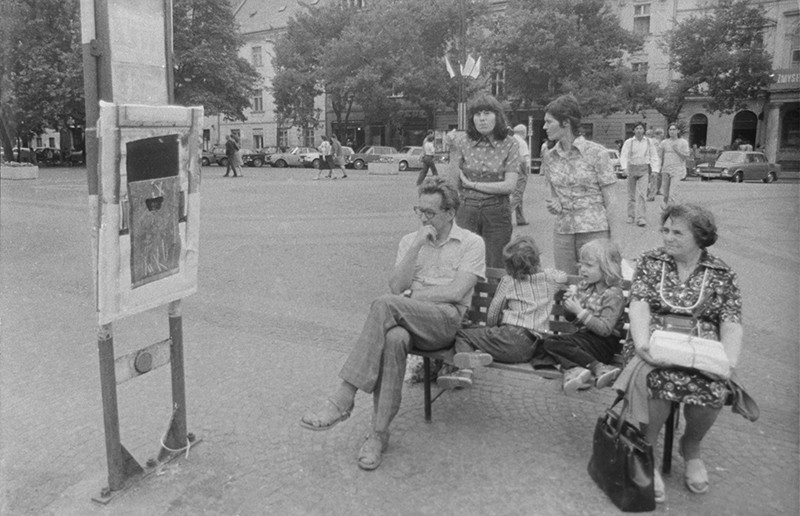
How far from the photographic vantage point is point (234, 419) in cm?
408

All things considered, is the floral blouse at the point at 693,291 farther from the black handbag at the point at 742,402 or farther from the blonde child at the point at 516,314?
the blonde child at the point at 516,314

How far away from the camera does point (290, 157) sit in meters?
41.7

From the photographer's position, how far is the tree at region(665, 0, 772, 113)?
37.3 meters

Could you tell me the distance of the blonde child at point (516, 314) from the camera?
3785mm

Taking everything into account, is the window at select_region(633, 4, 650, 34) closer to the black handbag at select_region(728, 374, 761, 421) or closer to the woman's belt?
the woman's belt

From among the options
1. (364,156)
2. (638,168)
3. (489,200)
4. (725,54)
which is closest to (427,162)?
(638,168)

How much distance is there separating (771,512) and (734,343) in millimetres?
758

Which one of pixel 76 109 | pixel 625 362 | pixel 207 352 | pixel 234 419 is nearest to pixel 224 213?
pixel 207 352

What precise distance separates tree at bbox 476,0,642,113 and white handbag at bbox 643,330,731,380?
117 feet

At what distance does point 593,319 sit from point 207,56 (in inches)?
1507

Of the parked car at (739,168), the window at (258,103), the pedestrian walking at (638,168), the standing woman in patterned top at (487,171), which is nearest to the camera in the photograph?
the standing woman in patterned top at (487,171)

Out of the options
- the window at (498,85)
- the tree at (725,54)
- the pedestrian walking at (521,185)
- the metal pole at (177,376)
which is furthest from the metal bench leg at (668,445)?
the window at (498,85)

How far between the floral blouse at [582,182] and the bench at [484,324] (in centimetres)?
61

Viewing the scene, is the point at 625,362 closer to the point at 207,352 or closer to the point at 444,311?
the point at 444,311
